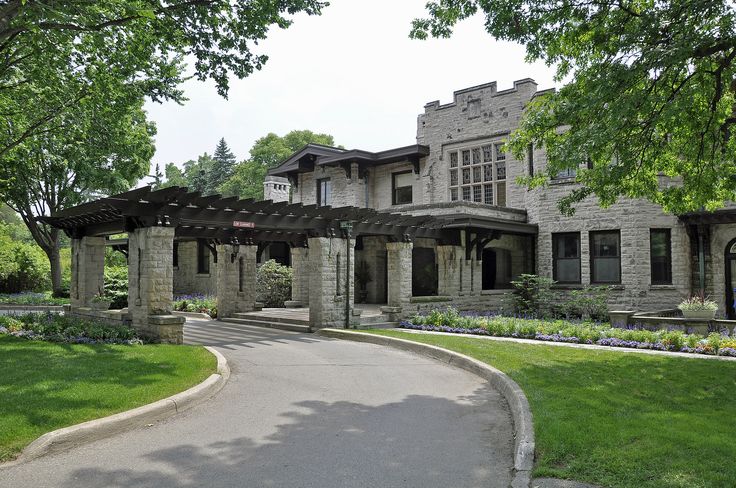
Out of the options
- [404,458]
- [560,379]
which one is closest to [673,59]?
[560,379]

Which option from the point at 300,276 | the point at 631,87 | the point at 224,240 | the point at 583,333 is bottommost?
the point at 583,333

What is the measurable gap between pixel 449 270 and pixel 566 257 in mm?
4823

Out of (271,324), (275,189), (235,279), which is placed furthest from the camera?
(275,189)

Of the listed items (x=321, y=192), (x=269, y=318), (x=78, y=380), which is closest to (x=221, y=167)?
(x=321, y=192)

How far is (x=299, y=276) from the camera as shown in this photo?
24.8 meters

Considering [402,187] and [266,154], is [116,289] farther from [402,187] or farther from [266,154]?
[266,154]

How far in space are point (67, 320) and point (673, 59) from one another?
15041 millimetres

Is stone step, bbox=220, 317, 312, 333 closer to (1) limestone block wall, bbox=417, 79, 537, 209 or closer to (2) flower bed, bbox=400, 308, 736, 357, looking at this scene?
(2) flower bed, bbox=400, 308, 736, 357

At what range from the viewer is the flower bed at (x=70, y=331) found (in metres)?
13.1

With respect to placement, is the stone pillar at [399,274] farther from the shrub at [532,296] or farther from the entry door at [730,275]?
the entry door at [730,275]

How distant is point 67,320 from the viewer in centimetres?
1505

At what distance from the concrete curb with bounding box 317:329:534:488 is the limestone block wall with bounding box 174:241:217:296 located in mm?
17009

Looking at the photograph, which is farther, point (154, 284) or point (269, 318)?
point (269, 318)

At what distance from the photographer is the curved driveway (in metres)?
5.09
